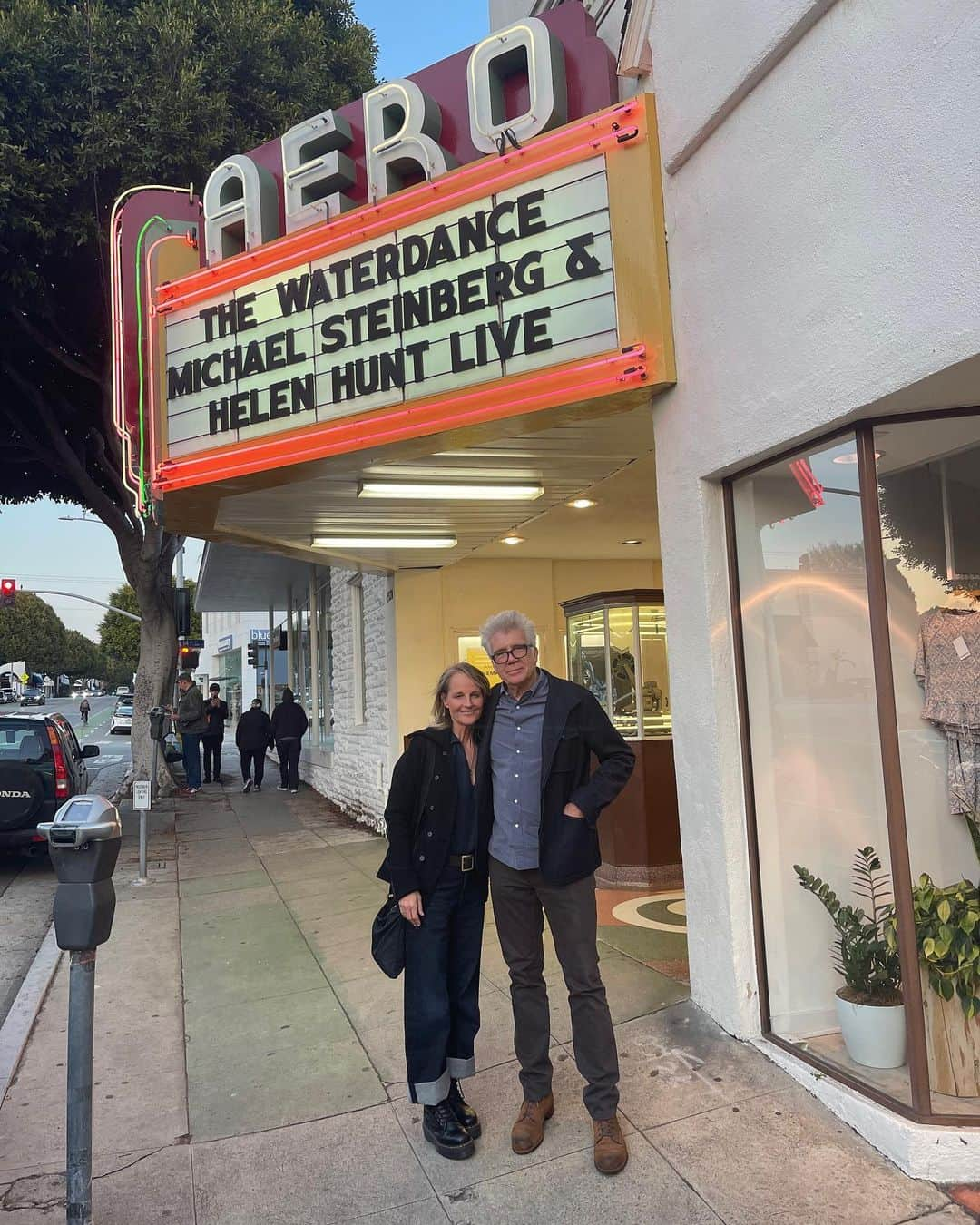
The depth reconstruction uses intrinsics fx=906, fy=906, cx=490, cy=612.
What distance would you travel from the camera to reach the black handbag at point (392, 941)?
3.42m

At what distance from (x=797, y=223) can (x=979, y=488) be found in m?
1.31

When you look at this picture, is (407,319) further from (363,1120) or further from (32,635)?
(32,635)

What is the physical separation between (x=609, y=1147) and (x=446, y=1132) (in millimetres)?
610

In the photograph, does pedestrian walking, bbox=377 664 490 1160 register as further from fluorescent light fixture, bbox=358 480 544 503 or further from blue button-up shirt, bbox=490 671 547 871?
fluorescent light fixture, bbox=358 480 544 503

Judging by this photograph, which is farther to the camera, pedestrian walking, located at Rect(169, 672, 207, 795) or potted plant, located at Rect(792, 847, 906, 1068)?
pedestrian walking, located at Rect(169, 672, 207, 795)

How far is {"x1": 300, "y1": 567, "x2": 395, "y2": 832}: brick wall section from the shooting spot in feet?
34.4

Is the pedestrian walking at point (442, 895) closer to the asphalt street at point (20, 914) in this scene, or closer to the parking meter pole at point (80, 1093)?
the parking meter pole at point (80, 1093)

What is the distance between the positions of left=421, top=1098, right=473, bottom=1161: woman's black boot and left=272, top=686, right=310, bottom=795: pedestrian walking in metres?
11.9

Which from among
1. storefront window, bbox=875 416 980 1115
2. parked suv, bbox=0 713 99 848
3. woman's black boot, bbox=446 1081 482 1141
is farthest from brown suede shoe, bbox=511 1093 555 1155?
parked suv, bbox=0 713 99 848

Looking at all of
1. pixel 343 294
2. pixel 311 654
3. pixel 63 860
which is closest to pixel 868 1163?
pixel 63 860

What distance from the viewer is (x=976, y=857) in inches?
140

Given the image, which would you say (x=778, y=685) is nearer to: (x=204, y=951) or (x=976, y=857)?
(x=976, y=857)

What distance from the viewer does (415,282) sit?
509 cm

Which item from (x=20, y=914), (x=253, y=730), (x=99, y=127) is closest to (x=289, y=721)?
(x=253, y=730)
